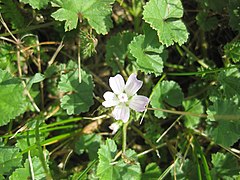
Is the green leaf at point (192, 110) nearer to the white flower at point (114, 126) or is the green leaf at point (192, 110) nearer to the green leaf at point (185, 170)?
the green leaf at point (185, 170)

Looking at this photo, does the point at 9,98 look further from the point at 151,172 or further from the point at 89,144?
the point at 151,172

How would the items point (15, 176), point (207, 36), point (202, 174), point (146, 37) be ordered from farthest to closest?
point (207, 36) → point (202, 174) → point (146, 37) → point (15, 176)

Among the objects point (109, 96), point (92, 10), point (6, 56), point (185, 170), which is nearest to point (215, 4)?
point (92, 10)

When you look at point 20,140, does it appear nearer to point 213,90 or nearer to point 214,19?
point 213,90

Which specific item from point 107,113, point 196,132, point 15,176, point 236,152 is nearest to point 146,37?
point 107,113

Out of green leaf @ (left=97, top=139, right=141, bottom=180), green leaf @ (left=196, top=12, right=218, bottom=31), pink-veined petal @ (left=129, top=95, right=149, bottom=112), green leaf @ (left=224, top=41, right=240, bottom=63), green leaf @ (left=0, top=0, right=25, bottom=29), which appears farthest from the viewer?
green leaf @ (left=196, top=12, right=218, bottom=31)

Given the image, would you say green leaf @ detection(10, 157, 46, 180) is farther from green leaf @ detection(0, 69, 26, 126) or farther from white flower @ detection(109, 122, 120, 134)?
white flower @ detection(109, 122, 120, 134)

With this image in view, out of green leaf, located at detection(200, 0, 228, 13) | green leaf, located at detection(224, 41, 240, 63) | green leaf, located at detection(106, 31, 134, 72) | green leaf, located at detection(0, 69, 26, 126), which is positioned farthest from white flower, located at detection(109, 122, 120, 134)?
green leaf, located at detection(200, 0, 228, 13)
